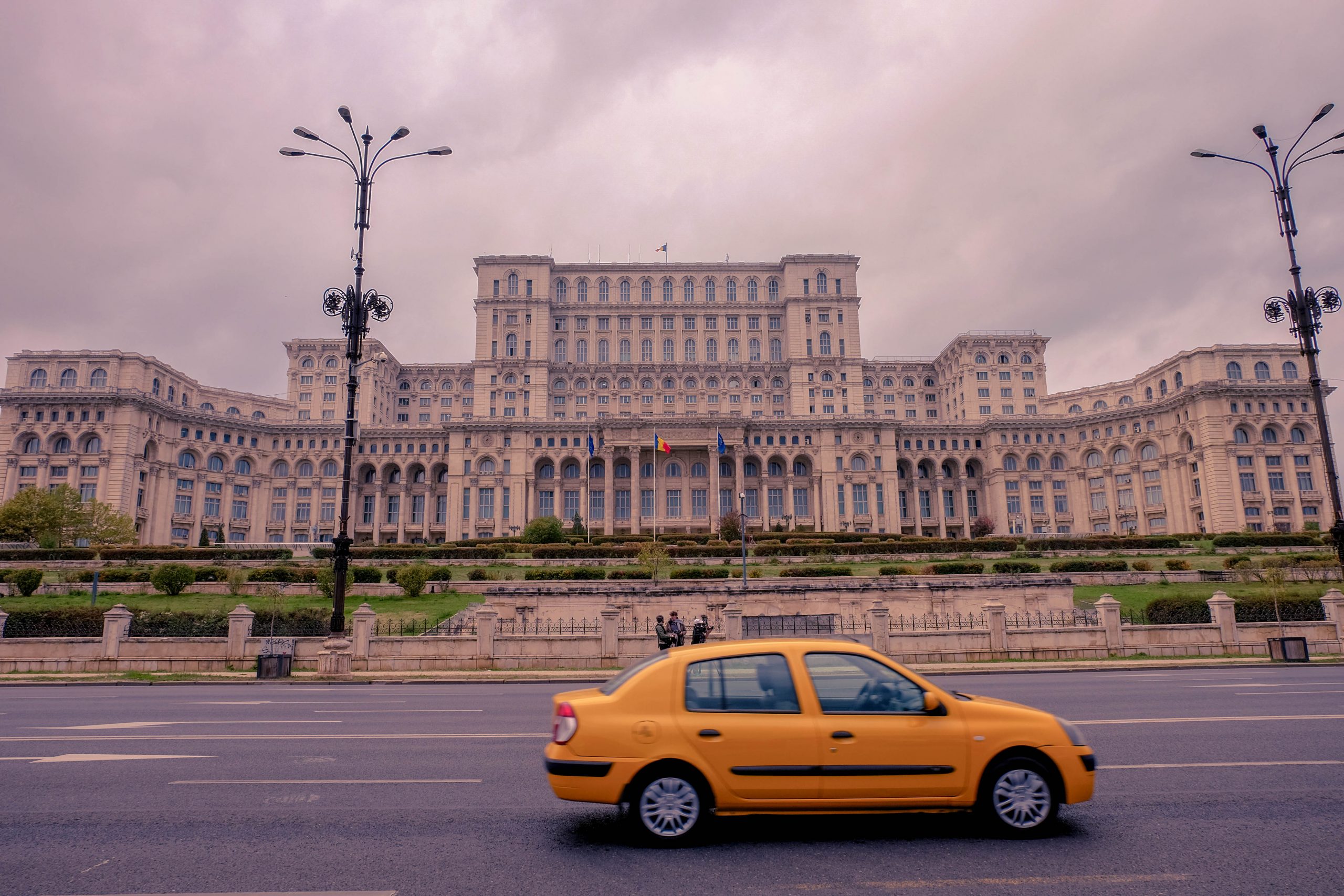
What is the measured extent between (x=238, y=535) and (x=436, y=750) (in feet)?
318

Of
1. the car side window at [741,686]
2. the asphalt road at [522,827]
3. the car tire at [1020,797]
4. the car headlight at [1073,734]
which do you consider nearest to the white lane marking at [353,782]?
the asphalt road at [522,827]

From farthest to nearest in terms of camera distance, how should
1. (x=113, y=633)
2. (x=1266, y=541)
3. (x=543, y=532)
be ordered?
(x=543, y=532) < (x=1266, y=541) < (x=113, y=633)

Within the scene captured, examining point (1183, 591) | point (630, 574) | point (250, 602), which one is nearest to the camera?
point (250, 602)

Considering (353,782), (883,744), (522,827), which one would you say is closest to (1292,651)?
(883,744)

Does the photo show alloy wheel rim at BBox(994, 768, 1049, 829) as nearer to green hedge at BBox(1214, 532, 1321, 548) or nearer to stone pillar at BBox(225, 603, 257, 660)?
stone pillar at BBox(225, 603, 257, 660)

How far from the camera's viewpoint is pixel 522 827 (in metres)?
6.45

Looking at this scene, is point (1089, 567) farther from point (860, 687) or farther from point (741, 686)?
point (741, 686)

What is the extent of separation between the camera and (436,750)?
32.4ft

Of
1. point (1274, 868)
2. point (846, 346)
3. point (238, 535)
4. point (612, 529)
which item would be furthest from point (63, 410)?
point (1274, 868)

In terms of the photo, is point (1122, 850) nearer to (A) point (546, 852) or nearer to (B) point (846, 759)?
(B) point (846, 759)

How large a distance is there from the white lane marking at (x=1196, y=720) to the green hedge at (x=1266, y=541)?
156 feet

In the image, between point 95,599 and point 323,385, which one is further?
point 323,385

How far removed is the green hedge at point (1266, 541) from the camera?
50031 mm

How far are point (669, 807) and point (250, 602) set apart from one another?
33.6 meters
